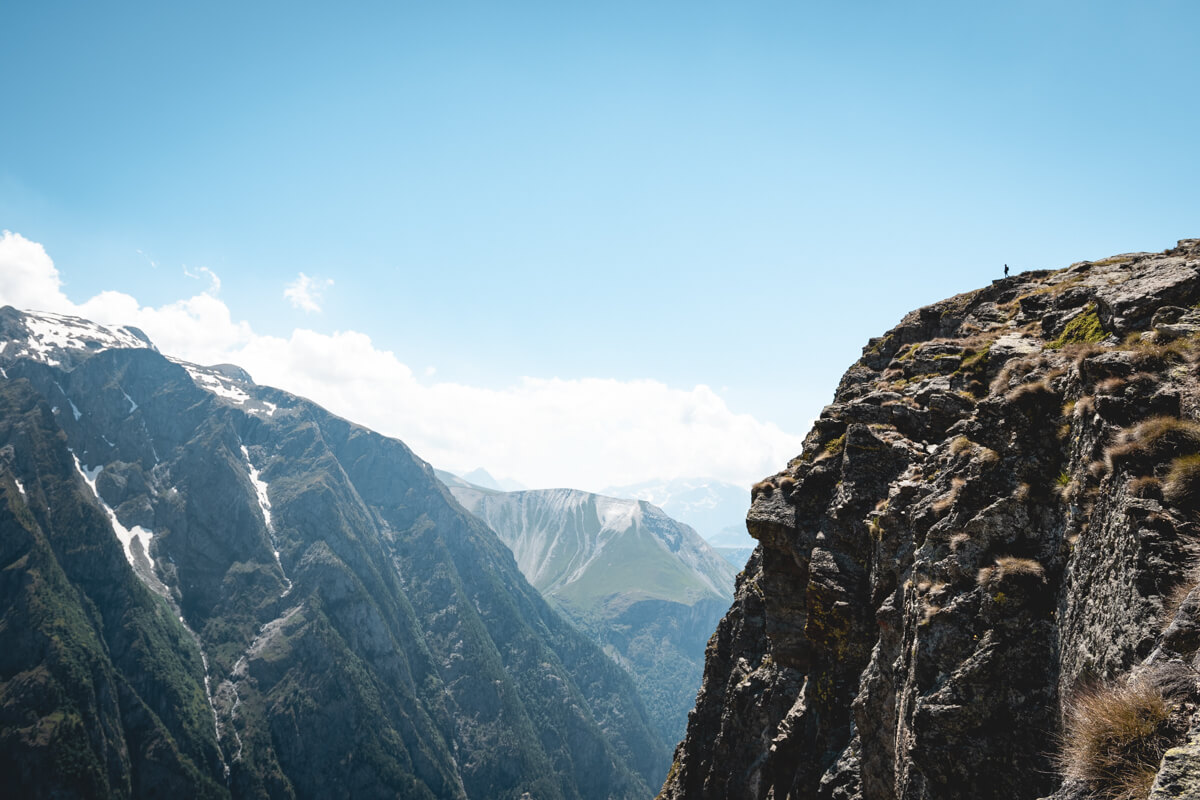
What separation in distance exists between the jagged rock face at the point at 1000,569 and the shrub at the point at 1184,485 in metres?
0.03

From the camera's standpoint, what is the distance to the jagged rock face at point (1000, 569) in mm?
9812

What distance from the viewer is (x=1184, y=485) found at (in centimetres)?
993

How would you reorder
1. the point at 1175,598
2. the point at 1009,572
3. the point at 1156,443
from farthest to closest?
the point at 1009,572
the point at 1156,443
the point at 1175,598

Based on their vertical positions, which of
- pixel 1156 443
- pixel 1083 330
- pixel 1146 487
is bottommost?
pixel 1146 487

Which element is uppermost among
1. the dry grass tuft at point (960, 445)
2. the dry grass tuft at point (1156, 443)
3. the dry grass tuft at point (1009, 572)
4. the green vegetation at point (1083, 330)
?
the green vegetation at point (1083, 330)

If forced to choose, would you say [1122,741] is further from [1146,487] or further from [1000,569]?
[1000,569]

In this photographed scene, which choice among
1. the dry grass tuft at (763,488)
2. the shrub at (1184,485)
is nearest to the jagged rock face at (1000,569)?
the shrub at (1184,485)

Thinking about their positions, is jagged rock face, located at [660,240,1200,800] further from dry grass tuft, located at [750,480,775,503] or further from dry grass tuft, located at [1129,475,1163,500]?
dry grass tuft, located at [750,480,775,503]

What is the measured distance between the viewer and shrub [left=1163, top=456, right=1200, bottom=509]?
9.84m

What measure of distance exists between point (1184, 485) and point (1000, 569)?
4.51 metres

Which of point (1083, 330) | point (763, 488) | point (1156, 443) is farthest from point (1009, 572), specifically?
point (763, 488)

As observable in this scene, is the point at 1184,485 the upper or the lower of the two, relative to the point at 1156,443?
lower

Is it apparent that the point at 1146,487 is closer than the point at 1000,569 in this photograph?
Yes

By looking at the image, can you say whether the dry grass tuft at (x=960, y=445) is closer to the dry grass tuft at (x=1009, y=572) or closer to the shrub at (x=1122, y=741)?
the dry grass tuft at (x=1009, y=572)
